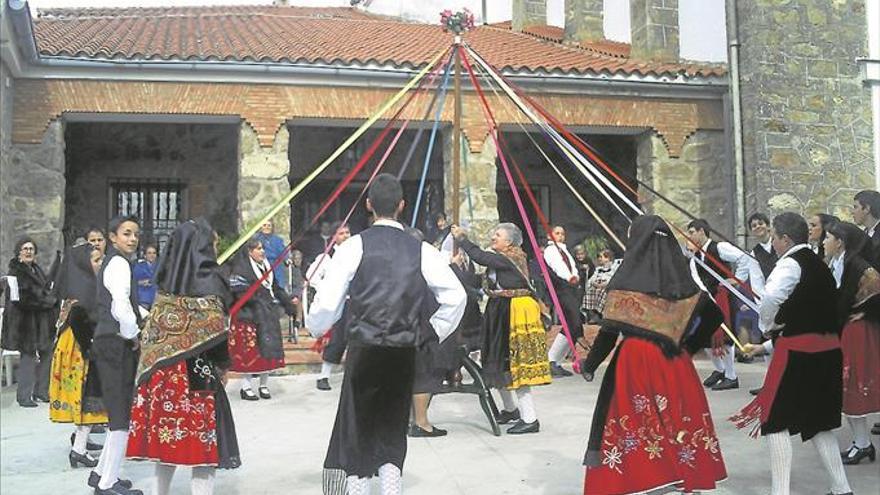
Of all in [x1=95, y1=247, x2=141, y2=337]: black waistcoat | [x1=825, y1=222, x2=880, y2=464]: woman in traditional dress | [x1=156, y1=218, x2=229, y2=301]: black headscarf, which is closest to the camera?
[x1=156, y1=218, x2=229, y2=301]: black headscarf

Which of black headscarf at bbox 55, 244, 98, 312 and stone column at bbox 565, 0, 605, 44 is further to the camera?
stone column at bbox 565, 0, 605, 44

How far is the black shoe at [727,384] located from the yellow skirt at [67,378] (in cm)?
576

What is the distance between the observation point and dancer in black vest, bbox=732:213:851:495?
14.1 ft

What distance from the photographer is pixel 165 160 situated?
44.0 feet

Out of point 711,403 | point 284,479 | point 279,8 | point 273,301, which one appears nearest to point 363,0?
point 279,8

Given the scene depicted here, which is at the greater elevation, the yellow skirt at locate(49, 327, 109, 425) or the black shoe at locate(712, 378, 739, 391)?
the yellow skirt at locate(49, 327, 109, 425)

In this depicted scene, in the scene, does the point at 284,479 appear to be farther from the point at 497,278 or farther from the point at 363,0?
the point at 363,0

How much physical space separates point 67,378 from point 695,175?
937 centimetres

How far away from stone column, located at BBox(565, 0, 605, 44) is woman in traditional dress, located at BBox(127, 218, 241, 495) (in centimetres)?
1275

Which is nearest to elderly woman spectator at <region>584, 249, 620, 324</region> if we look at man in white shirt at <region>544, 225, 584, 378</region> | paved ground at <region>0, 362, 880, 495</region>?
man in white shirt at <region>544, 225, 584, 378</region>

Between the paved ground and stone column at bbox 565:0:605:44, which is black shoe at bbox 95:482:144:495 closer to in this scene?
the paved ground

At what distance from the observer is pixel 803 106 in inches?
450

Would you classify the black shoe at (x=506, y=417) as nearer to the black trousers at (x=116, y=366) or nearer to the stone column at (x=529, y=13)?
the black trousers at (x=116, y=366)

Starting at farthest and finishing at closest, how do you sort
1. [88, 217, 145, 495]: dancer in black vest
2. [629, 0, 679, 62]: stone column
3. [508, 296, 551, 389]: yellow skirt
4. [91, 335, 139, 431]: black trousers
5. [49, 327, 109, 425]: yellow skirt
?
[629, 0, 679, 62]: stone column
[508, 296, 551, 389]: yellow skirt
[49, 327, 109, 425]: yellow skirt
[91, 335, 139, 431]: black trousers
[88, 217, 145, 495]: dancer in black vest
